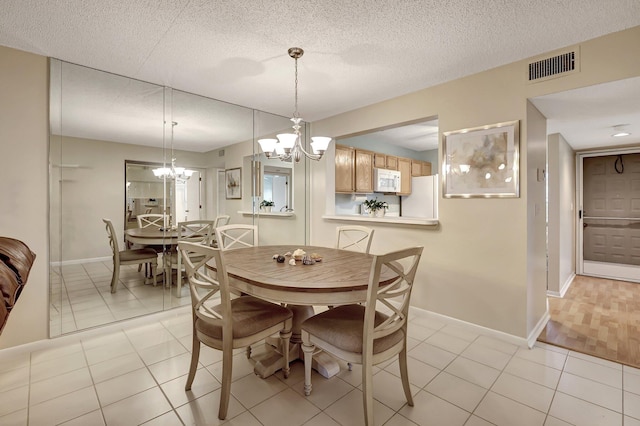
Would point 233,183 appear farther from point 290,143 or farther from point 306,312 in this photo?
point 306,312

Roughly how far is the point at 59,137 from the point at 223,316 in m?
2.26

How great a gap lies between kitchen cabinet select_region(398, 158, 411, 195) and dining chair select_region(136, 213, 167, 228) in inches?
158

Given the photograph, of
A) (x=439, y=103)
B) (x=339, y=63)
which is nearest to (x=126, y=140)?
(x=339, y=63)

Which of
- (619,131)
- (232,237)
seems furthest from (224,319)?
(619,131)

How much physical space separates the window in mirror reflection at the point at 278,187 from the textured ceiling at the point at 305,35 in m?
1.34

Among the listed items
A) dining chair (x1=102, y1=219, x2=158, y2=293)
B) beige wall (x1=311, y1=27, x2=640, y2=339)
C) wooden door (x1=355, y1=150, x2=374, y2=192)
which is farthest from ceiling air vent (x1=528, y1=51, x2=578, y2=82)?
dining chair (x1=102, y1=219, x2=158, y2=293)

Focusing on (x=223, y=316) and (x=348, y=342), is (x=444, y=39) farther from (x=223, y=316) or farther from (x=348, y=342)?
(x=223, y=316)

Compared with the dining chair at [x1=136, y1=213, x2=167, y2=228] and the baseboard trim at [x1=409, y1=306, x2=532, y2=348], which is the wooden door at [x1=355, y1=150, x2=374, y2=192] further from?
the dining chair at [x1=136, y1=213, x2=167, y2=228]

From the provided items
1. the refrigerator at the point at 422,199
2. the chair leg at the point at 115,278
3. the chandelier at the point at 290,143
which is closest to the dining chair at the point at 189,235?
the chair leg at the point at 115,278

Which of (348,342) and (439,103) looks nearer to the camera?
(348,342)

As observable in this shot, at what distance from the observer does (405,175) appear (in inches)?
220

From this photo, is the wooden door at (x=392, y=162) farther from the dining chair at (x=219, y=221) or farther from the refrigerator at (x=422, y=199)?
the dining chair at (x=219, y=221)

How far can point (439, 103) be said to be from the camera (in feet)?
9.63

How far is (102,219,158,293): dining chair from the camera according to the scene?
9.33ft
